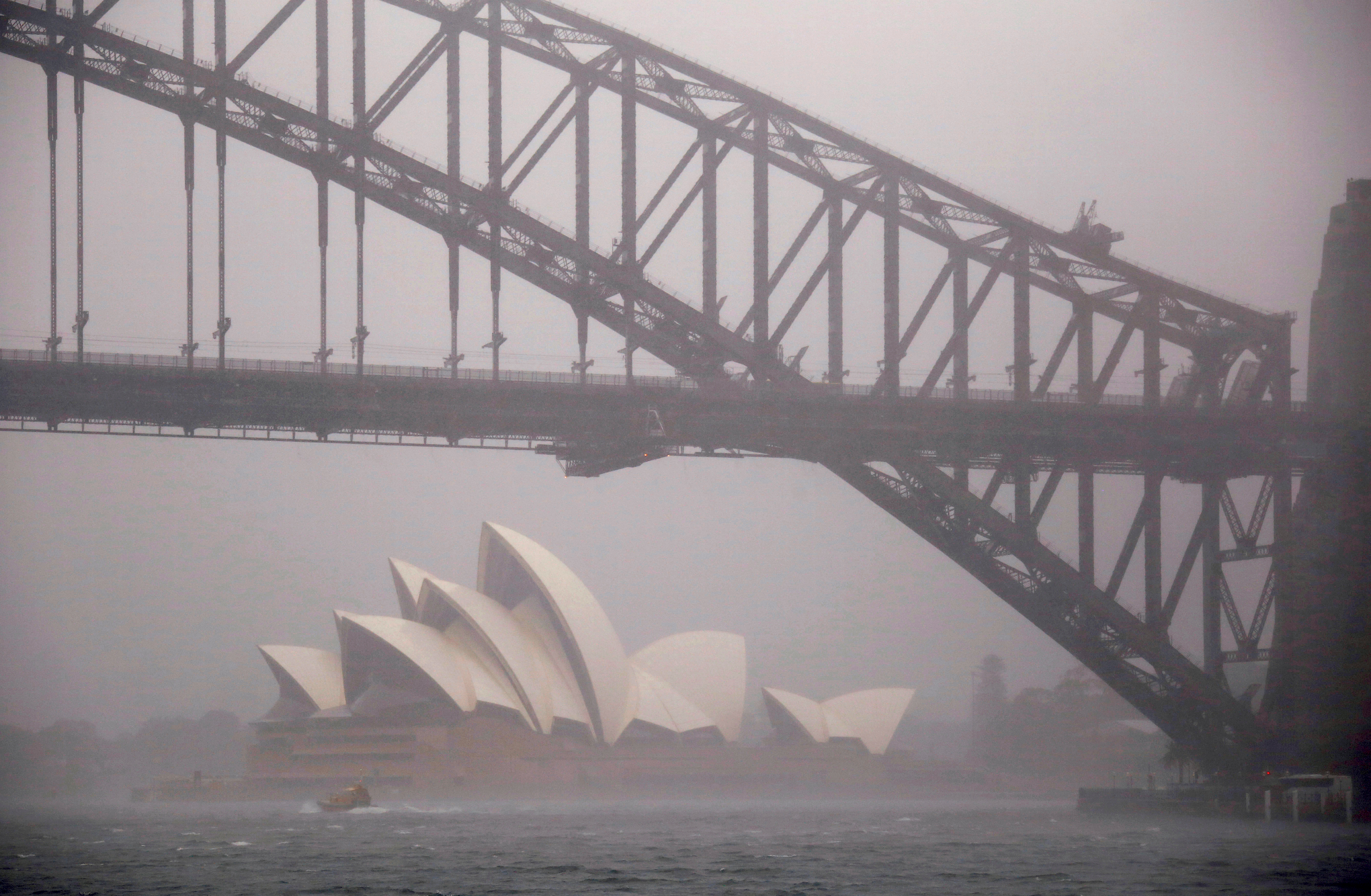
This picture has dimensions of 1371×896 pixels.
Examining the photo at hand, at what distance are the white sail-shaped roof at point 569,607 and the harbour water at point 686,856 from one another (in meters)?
29.9

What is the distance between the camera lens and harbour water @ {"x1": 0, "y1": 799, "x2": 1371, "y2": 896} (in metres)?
43.8

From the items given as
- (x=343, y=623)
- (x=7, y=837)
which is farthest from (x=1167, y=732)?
(x=343, y=623)

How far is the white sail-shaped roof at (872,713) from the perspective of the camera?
143625 millimetres

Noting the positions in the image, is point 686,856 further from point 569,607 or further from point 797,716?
point 797,716

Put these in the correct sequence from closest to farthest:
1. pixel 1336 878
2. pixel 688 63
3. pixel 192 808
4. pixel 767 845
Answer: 1. pixel 1336 878
2. pixel 767 845
3. pixel 688 63
4. pixel 192 808

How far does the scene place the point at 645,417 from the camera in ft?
203

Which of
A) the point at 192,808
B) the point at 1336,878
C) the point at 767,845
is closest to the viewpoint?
the point at 1336,878

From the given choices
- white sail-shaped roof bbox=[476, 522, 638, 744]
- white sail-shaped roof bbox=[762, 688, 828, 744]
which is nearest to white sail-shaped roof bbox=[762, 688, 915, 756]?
white sail-shaped roof bbox=[762, 688, 828, 744]

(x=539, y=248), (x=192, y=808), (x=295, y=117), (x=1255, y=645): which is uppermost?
(x=295, y=117)

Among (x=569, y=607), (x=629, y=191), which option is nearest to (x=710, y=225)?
(x=629, y=191)

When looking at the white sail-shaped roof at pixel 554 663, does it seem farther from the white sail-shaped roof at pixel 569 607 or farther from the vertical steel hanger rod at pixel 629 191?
the vertical steel hanger rod at pixel 629 191

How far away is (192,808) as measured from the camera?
368 feet

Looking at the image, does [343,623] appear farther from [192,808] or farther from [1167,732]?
[1167,732]

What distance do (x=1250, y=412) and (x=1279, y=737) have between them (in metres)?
11.8
